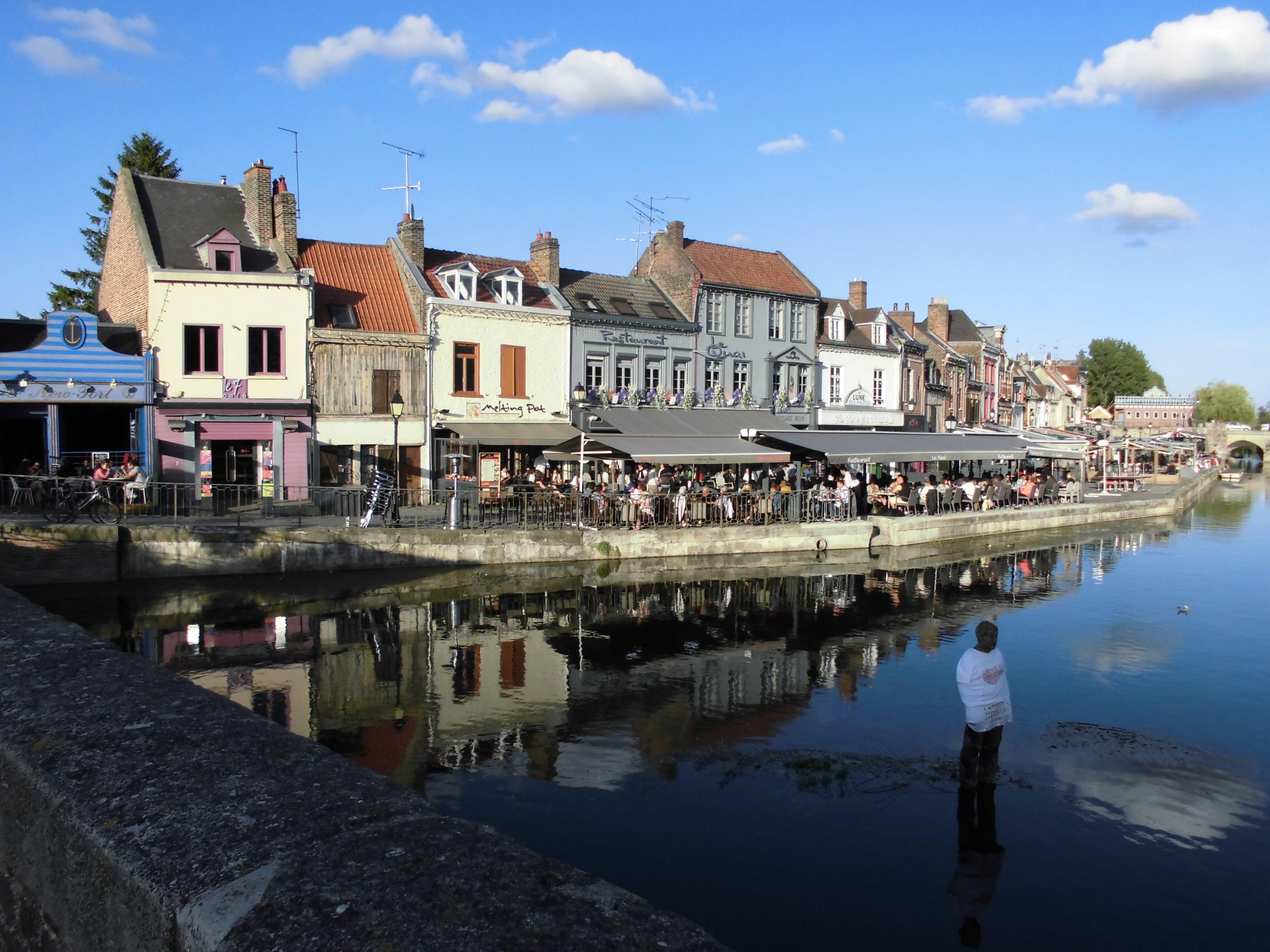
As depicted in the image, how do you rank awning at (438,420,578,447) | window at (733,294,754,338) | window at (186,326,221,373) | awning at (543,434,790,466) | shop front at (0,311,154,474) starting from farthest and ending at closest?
1. window at (733,294,754,338)
2. awning at (438,420,578,447)
3. window at (186,326,221,373)
4. awning at (543,434,790,466)
5. shop front at (0,311,154,474)

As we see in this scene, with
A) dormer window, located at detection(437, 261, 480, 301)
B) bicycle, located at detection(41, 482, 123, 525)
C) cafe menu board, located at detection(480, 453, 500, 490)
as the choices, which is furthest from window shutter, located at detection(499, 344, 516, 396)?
bicycle, located at detection(41, 482, 123, 525)

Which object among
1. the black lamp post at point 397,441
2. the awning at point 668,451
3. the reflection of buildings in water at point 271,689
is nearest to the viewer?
the reflection of buildings in water at point 271,689

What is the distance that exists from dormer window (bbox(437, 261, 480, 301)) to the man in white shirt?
22.8m

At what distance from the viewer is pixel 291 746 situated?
434cm

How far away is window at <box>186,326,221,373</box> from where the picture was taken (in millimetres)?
24688

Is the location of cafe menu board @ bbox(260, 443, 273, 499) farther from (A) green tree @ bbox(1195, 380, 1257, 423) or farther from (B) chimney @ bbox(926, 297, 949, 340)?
(A) green tree @ bbox(1195, 380, 1257, 423)

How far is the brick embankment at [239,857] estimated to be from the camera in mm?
2773

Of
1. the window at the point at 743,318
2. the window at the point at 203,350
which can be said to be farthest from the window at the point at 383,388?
the window at the point at 743,318

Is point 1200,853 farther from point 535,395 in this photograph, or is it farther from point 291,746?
point 535,395

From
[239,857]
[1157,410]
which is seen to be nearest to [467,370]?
[239,857]

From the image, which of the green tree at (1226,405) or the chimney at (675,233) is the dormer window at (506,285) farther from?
the green tree at (1226,405)

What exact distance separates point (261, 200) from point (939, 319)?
137 feet

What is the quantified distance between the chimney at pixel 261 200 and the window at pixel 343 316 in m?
2.65

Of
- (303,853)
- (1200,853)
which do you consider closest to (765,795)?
(1200,853)
